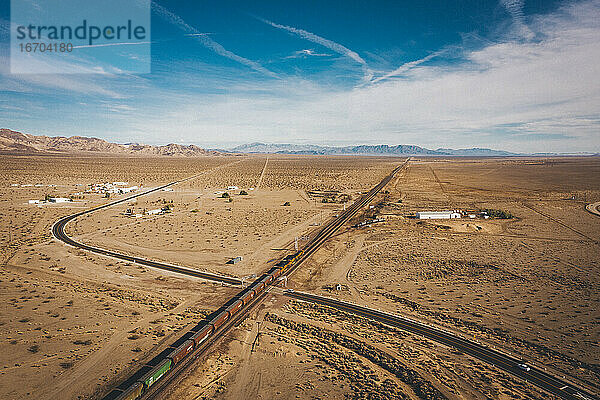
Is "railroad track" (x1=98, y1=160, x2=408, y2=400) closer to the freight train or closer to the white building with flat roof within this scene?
the freight train

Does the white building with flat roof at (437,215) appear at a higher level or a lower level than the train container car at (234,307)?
higher

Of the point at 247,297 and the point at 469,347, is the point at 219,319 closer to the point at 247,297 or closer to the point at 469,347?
the point at 247,297

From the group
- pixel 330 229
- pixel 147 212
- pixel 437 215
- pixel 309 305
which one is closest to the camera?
pixel 309 305

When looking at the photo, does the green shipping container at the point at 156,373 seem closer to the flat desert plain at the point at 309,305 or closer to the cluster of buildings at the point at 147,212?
the flat desert plain at the point at 309,305

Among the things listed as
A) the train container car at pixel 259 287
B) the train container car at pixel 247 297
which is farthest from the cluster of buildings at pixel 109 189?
the train container car at pixel 247 297

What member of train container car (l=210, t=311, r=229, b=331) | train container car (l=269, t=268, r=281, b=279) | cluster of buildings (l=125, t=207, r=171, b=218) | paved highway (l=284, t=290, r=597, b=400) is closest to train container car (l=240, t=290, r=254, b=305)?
train container car (l=210, t=311, r=229, b=331)

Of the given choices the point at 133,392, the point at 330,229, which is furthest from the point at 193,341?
the point at 330,229
